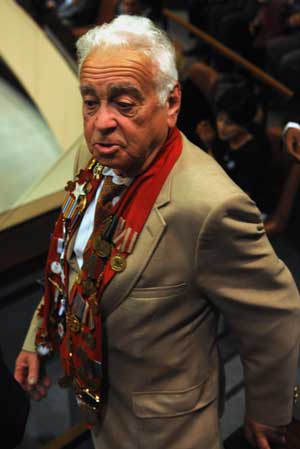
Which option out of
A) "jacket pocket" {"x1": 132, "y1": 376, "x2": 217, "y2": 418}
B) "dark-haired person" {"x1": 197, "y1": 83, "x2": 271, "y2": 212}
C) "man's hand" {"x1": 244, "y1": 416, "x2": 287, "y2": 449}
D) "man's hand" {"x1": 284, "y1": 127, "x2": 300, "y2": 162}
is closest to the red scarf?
"jacket pocket" {"x1": 132, "y1": 376, "x2": 217, "y2": 418}

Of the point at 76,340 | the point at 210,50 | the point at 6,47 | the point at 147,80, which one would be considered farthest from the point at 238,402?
the point at 210,50

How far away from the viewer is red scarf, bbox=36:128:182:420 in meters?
1.16

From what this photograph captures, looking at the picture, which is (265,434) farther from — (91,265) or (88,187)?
(88,187)

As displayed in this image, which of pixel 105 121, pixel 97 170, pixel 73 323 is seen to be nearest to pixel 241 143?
pixel 97 170

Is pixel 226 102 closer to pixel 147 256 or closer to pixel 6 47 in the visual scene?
pixel 6 47

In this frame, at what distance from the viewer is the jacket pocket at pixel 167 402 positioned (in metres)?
1.30

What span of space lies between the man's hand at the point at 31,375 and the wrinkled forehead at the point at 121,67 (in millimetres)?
801

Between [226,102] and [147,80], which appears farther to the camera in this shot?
[226,102]

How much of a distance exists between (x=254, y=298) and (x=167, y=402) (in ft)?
1.05

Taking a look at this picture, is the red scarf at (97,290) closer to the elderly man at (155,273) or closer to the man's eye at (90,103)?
the elderly man at (155,273)

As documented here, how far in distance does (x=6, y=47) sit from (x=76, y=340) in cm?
265

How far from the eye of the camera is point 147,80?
1062 mm

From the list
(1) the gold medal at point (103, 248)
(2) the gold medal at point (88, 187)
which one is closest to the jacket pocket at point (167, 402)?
(1) the gold medal at point (103, 248)

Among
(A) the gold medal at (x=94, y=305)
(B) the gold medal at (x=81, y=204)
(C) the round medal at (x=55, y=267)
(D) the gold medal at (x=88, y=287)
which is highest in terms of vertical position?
(B) the gold medal at (x=81, y=204)
